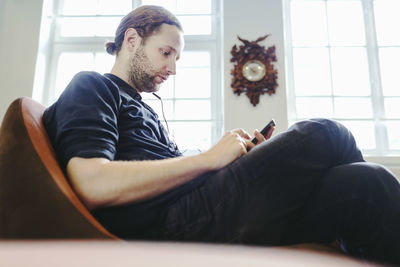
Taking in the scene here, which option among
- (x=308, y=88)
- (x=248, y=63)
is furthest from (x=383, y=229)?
(x=308, y=88)

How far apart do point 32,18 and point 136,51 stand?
1.90 m

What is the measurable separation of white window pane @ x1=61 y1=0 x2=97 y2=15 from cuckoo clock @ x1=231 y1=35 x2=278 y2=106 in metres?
1.38

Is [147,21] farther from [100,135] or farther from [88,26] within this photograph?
[88,26]

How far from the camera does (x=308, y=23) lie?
2.84 meters

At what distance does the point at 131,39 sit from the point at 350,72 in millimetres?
2107

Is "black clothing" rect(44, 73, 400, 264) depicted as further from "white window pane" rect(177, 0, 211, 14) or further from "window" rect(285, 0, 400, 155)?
"white window pane" rect(177, 0, 211, 14)

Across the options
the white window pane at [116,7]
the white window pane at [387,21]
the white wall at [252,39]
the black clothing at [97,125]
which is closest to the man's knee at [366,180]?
the black clothing at [97,125]

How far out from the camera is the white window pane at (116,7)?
2.92 metres

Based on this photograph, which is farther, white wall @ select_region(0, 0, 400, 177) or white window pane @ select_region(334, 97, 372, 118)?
white window pane @ select_region(334, 97, 372, 118)

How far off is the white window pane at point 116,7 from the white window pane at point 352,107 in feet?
6.45

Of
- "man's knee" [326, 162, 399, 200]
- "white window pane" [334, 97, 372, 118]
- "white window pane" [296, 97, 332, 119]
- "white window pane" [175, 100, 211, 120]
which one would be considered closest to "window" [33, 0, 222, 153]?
"white window pane" [175, 100, 211, 120]

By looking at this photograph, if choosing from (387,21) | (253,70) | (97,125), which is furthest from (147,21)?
(387,21)

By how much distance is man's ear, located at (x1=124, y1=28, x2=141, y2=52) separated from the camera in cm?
124

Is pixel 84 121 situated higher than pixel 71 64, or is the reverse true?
pixel 71 64
